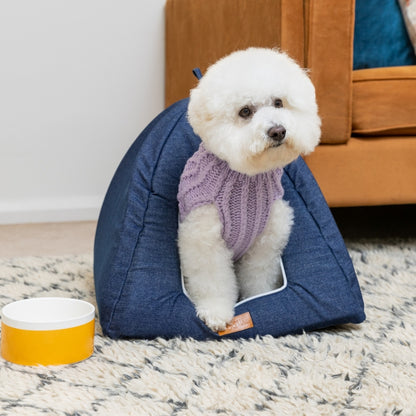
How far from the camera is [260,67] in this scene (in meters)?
1.10

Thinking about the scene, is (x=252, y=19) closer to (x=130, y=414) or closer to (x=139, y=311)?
(x=139, y=311)

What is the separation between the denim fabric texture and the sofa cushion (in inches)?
11.7

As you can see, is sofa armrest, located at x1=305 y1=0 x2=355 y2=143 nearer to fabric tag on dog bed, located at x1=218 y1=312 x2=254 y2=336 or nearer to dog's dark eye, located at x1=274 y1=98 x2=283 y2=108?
dog's dark eye, located at x1=274 y1=98 x2=283 y2=108

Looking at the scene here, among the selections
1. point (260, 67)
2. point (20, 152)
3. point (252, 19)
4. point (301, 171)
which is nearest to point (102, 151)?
point (20, 152)

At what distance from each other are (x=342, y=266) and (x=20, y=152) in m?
1.56

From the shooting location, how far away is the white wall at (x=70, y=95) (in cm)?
238

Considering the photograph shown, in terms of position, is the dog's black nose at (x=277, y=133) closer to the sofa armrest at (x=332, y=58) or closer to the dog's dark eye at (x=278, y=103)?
the dog's dark eye at (x=278, y=103)

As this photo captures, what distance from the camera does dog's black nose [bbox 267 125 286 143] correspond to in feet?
3.50

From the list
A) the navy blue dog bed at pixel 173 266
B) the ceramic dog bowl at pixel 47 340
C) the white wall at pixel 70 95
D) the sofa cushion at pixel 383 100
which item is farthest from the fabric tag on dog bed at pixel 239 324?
the white wall at pixel 70 95

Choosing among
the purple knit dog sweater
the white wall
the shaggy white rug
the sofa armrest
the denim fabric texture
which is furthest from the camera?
the white wall

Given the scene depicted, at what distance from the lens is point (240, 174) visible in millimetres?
1181

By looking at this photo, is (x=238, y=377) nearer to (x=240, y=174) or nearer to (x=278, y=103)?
(x=240, y=174)

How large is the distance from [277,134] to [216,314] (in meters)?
0.36

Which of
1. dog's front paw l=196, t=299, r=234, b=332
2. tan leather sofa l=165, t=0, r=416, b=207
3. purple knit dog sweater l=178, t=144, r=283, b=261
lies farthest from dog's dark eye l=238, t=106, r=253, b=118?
tan leather sofa l=165, t=0, r=416, b=207
